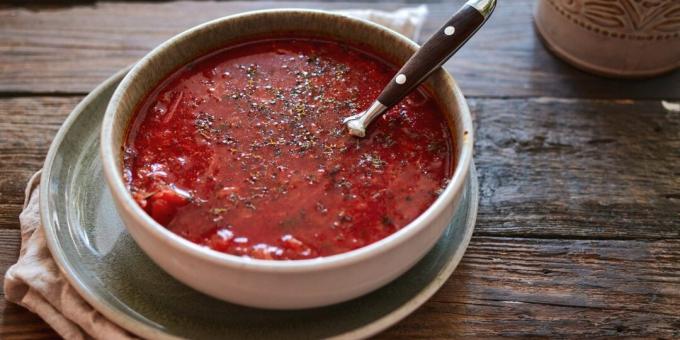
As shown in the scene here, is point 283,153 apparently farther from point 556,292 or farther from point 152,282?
point 556,292

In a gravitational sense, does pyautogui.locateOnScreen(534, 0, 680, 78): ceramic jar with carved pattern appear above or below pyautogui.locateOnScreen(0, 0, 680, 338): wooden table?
above

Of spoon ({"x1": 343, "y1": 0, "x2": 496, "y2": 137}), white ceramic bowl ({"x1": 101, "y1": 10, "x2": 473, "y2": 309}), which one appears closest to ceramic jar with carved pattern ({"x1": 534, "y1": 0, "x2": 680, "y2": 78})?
spoon ({"x1": 343, "y1": 0, "x2": 496, "y2": 137})

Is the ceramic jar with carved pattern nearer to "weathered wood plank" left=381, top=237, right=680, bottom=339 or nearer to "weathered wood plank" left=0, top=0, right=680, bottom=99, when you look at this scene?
"weathered wood plank" left=0, top=0, right=680, bottom=99

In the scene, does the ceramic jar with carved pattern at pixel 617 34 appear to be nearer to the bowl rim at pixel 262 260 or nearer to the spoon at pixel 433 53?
the spoon at pixel 433 53

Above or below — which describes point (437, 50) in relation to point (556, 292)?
above

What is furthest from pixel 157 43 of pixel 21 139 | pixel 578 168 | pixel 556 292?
pixel 556 292

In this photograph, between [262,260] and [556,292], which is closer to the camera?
[262,260]

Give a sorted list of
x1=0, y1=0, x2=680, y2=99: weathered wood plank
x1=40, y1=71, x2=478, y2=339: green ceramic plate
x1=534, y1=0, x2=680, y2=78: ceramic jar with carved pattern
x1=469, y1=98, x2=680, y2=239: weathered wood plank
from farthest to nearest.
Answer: x1=0, y1=0, x2=680, y2=99: weathered wood plank < x1=534, y1=0, x2=680, y2=78: ceramic jar with carved pattern < x1=469, y1=98, x2=680, y2=239: weathered wood plank < x1=40, y1=71, x2=478, y2=339: green ceramic plate
